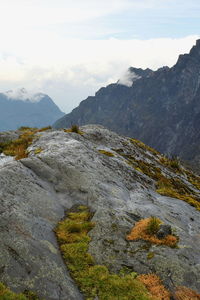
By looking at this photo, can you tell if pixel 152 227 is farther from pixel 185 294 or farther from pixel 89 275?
pixel 89 275

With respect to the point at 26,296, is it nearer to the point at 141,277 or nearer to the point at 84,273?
the point at 84,273

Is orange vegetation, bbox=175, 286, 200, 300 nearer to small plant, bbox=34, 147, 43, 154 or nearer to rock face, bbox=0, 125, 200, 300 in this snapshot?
rock face, bbox=0, 125, 200, 300

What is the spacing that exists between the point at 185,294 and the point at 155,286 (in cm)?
152

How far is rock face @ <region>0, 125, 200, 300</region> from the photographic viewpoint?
14.7 meters

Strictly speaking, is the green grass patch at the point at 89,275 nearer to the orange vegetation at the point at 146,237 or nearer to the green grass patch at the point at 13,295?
the green grass patch at the point at 13,295

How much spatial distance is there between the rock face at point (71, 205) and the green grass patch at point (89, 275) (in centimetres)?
47

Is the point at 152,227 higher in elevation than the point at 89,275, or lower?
higher

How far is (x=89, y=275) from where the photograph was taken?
1539 cm

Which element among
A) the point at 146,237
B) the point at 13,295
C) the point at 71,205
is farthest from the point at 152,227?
the point at 13,295

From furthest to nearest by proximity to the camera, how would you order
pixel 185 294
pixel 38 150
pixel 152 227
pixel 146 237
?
pixel 38 150 < pixel 152 227 < pixel 146 237 < pixel 185 294

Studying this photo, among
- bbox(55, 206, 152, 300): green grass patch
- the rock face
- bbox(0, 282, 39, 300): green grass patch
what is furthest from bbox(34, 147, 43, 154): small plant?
bbox(0, 282, 39, 300): green grass patch

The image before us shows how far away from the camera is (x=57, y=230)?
18781mm

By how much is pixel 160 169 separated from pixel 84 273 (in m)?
26.2

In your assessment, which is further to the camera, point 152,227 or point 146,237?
point 152,227
